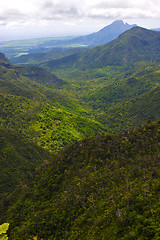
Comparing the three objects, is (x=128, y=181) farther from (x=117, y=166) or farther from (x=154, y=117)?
(x=154, y=117)

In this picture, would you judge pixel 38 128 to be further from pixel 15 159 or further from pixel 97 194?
pixel 97 194

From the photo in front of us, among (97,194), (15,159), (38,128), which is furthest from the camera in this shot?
(38,128)

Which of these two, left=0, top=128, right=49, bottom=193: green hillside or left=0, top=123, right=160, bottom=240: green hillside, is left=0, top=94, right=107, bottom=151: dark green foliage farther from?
left=0, top=123, right=160, bottom=240: green hillside

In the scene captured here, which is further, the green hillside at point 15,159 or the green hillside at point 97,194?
the green hillside at point 15,159

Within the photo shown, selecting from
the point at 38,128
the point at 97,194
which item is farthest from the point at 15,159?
the point at 97,194

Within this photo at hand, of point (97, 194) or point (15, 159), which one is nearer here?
point (97, 194)

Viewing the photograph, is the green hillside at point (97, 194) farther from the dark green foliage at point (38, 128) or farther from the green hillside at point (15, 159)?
the dark green foliage at point (38, 128)

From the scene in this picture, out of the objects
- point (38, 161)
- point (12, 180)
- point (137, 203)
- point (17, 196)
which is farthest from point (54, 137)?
point (137, 203)

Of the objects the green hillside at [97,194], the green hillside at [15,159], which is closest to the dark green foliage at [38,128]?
the green hillside at [15,159]

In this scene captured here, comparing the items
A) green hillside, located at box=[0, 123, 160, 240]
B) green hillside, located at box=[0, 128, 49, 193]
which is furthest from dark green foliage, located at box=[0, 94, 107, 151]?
green hillside, located at box=[0, 123, 160, 240]
